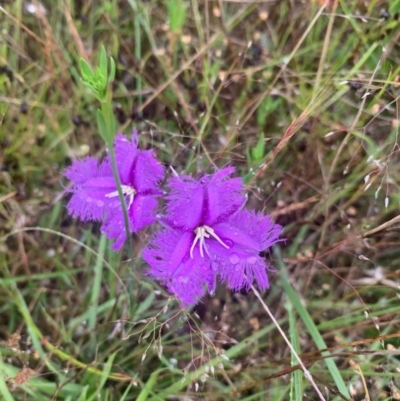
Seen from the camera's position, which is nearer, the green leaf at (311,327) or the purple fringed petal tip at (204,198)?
the purple fringed petal tip at (204,198)

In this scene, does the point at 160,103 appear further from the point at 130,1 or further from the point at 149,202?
the point at 149,202

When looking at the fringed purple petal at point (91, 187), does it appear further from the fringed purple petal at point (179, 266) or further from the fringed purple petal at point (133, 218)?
the fringed purple petal at point (179, 266)

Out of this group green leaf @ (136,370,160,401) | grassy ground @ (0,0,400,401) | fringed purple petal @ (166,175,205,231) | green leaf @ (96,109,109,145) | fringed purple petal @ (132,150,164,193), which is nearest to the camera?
green leaf @ (96,109,109,145)

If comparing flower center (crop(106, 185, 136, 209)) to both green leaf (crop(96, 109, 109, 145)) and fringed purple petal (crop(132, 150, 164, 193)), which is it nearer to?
fringed purple petal (crop(132, 150, 164, 193))

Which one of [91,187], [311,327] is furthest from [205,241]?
[311,327]

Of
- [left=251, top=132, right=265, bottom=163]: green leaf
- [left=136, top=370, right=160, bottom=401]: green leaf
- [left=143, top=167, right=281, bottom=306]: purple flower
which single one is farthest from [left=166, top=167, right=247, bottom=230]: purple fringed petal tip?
[left=136, top=370, right=160, bottom=401]: green leaf

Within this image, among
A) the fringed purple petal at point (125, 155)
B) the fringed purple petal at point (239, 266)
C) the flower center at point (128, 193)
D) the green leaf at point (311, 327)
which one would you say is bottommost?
the green leaf at point (311, 327)

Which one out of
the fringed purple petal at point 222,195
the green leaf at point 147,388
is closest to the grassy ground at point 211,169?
the green leaf at point 147,388
